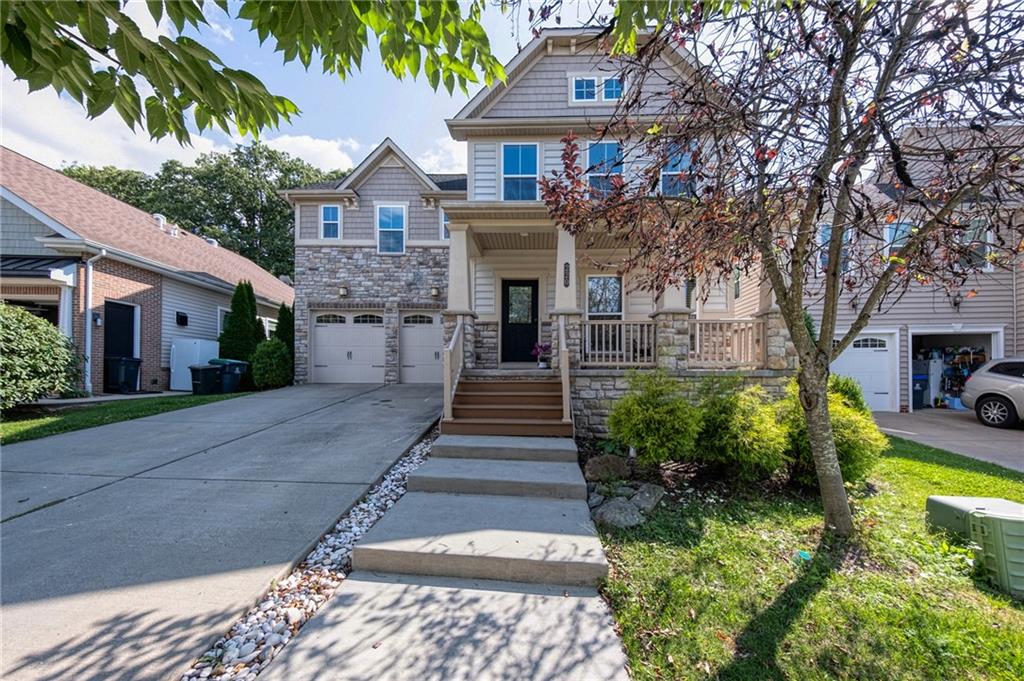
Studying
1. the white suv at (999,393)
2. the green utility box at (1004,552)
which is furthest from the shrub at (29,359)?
the white suv at (999,393)

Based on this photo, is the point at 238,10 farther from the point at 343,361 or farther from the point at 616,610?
the point at 343,361

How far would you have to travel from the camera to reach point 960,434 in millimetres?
7801

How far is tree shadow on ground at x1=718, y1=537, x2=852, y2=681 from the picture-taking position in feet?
6.84

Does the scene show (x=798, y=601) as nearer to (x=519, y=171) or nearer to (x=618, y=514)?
(x=618, y=514)

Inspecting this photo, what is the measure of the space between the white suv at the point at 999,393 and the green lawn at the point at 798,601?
737 cm

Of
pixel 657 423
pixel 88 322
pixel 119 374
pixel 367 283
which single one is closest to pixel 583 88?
pixel 657 423

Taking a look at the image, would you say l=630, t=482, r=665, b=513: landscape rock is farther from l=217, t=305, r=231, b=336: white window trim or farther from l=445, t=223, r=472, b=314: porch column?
l=217, t=305, r=231, b=336: white window trim

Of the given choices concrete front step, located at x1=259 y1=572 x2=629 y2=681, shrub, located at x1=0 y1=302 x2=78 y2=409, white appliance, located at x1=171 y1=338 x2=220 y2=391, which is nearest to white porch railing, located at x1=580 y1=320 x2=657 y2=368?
concrete front step, located at x1=259 y1=572 x2=629 y2=681

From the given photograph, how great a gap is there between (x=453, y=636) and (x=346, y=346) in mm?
11112

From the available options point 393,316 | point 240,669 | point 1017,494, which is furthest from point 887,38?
point 393,316

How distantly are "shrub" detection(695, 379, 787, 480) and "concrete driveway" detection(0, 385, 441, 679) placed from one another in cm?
368

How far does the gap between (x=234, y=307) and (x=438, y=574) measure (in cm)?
1307

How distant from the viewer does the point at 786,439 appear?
171 inches

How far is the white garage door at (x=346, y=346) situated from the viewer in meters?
12.3
